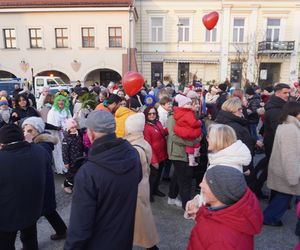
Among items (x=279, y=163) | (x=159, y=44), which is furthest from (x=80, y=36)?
(x=279, y=163)

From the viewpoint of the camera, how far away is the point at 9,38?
23.7m

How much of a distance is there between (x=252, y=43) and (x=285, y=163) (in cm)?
2537

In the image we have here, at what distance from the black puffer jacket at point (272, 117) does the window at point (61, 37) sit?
22656mm

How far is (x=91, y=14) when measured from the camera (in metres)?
22.9

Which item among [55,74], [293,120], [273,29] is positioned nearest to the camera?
[293,120]

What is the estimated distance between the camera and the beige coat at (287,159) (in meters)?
3.22

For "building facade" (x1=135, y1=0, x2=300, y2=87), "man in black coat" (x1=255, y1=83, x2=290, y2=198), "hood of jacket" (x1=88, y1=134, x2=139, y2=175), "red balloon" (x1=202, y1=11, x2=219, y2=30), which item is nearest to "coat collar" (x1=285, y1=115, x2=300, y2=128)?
"man in black coat" (x1=255, y1=83, x2=290, y2=198)

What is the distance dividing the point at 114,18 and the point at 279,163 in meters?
22.3

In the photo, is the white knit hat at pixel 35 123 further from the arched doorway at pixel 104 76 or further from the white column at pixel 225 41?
the white column at pixel 225 41

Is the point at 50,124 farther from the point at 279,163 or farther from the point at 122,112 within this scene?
the point at 279,163

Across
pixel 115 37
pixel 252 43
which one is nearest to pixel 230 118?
pixel 115 37

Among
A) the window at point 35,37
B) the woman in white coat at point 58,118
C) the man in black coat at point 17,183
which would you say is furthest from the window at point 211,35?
the man in black coat at point 17,183

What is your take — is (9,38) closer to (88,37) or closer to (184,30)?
(88,37)

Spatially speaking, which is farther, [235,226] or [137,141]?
[137,141]
